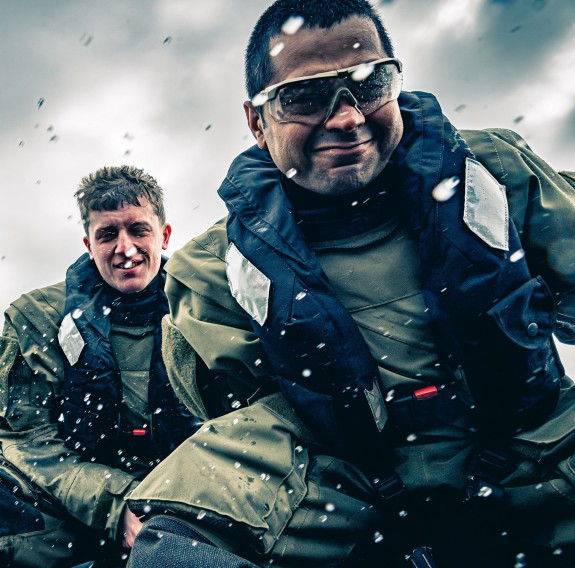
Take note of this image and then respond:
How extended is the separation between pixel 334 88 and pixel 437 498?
1.33 m

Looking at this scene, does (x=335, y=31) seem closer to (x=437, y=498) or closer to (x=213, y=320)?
(x=213, y=320)

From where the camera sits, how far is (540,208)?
1650mm

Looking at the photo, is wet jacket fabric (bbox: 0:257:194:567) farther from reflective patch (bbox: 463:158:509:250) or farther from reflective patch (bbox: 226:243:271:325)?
reflective patch (bbox: 463:158:509:250)

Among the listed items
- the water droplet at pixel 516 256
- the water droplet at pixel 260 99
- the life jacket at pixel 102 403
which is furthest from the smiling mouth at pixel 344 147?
the life jacket at pixel 102 403

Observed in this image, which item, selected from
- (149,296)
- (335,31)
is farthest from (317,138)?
(149,296)

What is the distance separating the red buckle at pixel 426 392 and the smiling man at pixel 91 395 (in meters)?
1.73

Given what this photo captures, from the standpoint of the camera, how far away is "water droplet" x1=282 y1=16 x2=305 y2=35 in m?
1.60

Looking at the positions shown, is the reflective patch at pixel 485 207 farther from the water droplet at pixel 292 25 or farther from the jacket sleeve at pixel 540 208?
the water droplet at pixel 292 25

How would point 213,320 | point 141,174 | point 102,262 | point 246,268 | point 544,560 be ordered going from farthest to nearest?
point 141,174, point 102,262, point 213,320, point 246,268, point 544,560

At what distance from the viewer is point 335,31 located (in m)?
1.57

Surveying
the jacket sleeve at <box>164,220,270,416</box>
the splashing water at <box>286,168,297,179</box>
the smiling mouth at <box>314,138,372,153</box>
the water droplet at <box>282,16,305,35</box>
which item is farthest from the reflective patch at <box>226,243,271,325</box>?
the water droplet at <box>282,16,305,35</box>

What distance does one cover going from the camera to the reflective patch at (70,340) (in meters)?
3.00

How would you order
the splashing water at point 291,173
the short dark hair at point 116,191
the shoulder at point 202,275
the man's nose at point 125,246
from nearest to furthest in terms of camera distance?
the splashing water at point 291,173
the shoulder at point 202,275
the man's nose at point 125,246
the short dark hair at point 116,191

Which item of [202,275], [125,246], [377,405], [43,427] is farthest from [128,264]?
[377,405]
